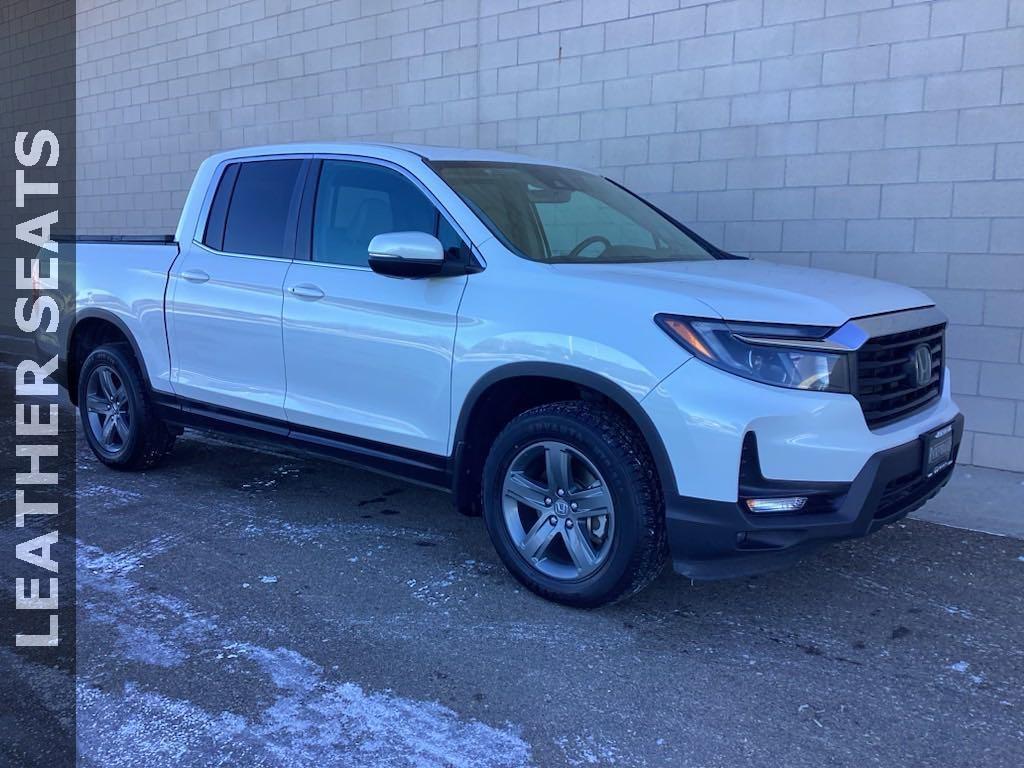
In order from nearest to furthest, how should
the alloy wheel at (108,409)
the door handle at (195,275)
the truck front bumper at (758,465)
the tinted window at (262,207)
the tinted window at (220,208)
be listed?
the truck front bumper at (758,465)
the tinted window at (262,207)
the door handle at (195,275)
the tinted window at (220,208)
the alloy wheel at (108,409)

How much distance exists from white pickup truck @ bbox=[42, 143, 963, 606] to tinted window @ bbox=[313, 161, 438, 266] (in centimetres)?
1

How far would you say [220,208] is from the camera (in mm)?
5344

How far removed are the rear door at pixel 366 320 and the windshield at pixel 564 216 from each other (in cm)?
24

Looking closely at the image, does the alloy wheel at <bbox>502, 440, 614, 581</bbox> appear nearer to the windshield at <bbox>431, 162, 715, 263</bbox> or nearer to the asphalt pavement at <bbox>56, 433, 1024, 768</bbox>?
the asphalt pavement at <bbox>56, 433, 1024, 768</bbox>

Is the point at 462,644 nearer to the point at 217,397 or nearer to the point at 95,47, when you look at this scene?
the point at 217,397

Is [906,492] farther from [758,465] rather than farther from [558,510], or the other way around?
[558,510]

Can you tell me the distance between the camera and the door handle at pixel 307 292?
453cm

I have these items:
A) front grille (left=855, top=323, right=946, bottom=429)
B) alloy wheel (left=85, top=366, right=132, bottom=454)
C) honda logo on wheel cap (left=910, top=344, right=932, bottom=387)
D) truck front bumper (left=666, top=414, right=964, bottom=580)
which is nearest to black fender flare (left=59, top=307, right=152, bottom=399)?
alloy wheel (left=85, top=366, right=132, bottom=454)

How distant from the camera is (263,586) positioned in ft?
13.6

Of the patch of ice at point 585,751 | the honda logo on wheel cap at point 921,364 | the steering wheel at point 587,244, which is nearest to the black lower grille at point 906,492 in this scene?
the honda logo on wheel cap at point 921,364

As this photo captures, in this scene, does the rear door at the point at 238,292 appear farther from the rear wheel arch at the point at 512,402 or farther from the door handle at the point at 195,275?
the rear wheel arch at the point at 512,402

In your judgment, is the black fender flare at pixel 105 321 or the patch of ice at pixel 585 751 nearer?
the patch of ice at pixel 585 751

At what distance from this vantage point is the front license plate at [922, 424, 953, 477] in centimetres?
362

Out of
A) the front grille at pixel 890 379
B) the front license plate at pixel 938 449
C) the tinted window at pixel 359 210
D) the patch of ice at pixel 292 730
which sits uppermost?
the tinted window at pixel 359 210
